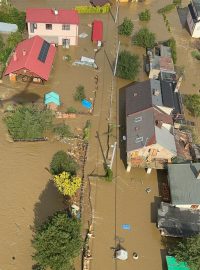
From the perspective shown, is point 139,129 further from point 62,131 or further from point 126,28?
point 126,28

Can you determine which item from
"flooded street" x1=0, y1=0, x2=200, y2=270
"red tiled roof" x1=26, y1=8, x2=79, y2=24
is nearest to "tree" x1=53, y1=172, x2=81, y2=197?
"flooded street" x1=0, y1=0, x2=200, y2=270

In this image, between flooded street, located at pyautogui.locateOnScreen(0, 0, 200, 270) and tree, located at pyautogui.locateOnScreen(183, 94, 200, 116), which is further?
tree, located at pyautogui.locateOnScreen(183, 94, 200, 116)

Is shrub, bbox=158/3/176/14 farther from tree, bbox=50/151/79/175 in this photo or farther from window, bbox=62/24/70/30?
tree, bbox=50/151/79/175

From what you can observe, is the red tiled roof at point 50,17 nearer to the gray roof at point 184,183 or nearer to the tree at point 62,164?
the tree at point 62,164

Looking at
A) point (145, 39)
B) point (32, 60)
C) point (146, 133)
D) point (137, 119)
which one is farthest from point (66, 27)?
point (146, 133)

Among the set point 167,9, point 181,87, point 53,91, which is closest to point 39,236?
point 53,91

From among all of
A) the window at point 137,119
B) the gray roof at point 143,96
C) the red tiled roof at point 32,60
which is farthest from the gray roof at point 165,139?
the red tiled roof at point 32,60
